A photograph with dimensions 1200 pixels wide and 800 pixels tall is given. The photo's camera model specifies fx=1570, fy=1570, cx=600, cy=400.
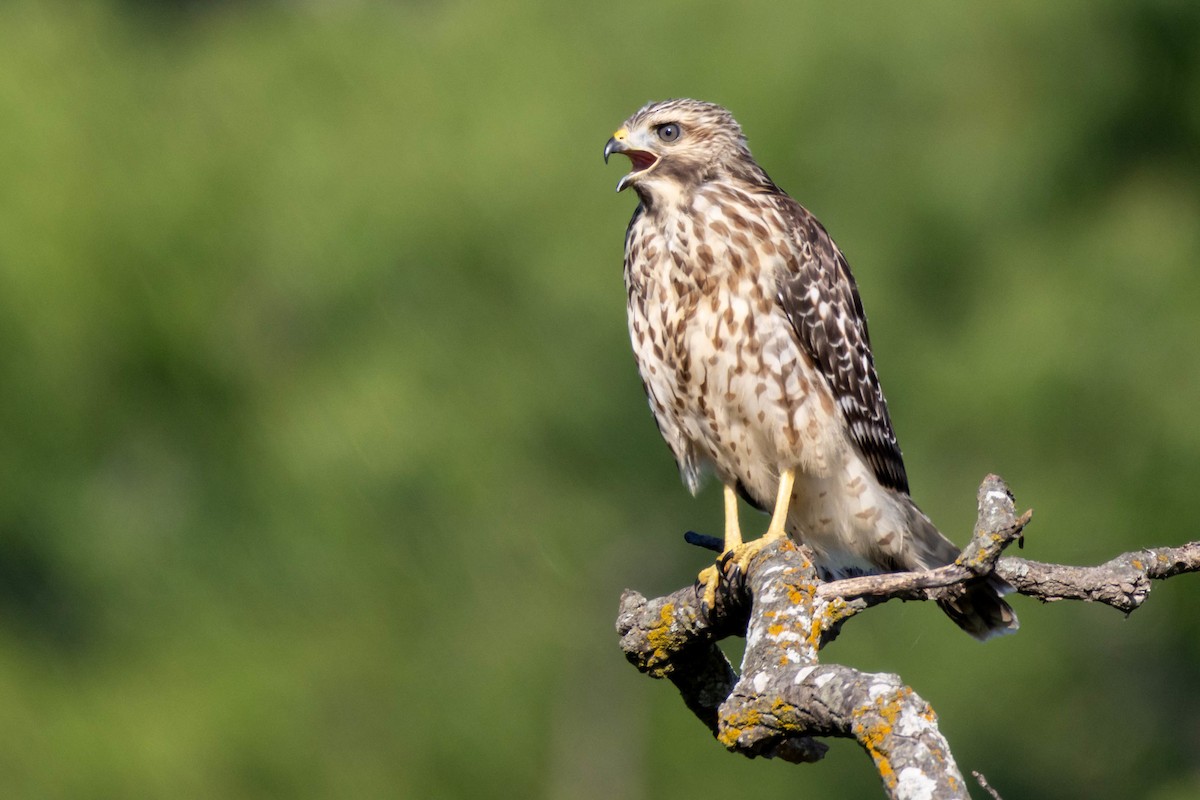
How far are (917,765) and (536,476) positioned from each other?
20.8 ft

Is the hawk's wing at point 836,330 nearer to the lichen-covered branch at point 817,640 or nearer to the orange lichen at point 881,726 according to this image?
the lichen-covered branch at point 817,640

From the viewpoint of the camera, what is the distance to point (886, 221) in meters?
8.30

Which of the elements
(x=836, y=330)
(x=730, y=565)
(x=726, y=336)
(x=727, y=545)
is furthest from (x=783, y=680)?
(x=836, y=330)

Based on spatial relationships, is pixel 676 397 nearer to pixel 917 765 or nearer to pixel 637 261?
pixel 637 261

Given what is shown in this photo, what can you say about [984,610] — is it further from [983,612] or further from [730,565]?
[730,565]

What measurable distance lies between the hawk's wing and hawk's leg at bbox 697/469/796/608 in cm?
25

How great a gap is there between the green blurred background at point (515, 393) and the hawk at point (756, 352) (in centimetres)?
338

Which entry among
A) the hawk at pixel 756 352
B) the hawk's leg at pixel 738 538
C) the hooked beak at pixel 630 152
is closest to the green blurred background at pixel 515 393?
the hawk at pixel 756 352

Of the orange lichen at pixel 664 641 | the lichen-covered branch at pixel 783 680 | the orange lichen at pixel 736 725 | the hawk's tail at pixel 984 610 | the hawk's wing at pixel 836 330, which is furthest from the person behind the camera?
the hawk's wing at pixel 836 330

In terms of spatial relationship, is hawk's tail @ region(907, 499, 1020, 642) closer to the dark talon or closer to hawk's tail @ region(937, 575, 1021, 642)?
hawk's tail @ region(937, 575, 1021, 642)

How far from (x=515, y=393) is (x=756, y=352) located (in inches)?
178

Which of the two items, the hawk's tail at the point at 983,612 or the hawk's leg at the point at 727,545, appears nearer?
the hawk's leg at the point at 727,545

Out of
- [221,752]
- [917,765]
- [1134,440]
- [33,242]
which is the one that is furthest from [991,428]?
[917,765]

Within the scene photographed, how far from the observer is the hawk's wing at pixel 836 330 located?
385cm
